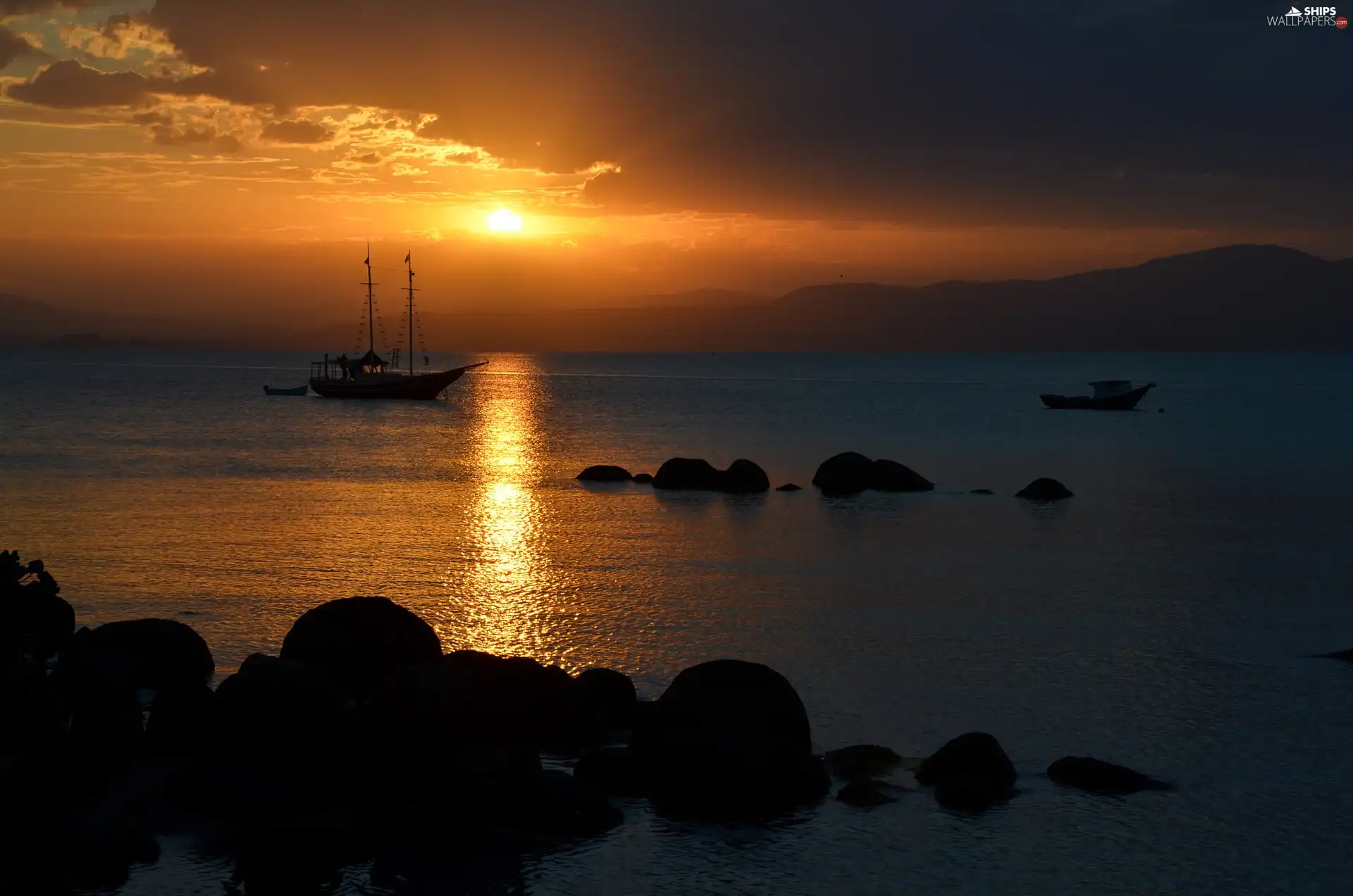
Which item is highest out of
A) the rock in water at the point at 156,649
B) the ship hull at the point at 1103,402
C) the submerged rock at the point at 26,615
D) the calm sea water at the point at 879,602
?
the submerged rock at the point at 26,615

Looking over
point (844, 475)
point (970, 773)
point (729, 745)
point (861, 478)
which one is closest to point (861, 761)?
point (970, 773)

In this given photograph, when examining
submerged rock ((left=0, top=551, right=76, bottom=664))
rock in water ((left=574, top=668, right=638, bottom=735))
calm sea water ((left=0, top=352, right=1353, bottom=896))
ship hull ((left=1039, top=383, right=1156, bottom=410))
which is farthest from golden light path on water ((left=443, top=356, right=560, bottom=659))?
ship hull ((left=1039, top=383, right=1156, bottom=410))

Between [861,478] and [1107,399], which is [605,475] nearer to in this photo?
[861,478]

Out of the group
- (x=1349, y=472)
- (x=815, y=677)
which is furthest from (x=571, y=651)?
(x=1349, y=472)

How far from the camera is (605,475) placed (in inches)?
2162

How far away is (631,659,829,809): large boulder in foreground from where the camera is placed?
48.4 ft

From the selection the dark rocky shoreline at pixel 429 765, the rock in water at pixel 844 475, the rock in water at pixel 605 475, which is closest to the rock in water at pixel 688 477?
the rock in water at pixel 605 475

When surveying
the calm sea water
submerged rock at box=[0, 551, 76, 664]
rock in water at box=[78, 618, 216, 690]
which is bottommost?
the calm sea water

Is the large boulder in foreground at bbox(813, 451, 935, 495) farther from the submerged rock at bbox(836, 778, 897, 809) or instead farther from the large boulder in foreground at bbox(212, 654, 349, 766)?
the large boulder in foreground at bbox(212, 654, 349, 766)

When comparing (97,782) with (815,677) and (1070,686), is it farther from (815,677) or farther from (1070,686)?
(1070,686)

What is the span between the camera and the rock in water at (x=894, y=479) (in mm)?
50438

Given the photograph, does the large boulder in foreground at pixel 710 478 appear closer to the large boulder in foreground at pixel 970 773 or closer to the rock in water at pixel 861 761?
the rock in water at pixel 861 761

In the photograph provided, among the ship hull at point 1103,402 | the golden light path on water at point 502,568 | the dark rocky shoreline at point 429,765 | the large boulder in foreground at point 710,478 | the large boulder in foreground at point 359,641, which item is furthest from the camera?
the ship hull at point 1103,402

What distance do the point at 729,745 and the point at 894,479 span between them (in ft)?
122
